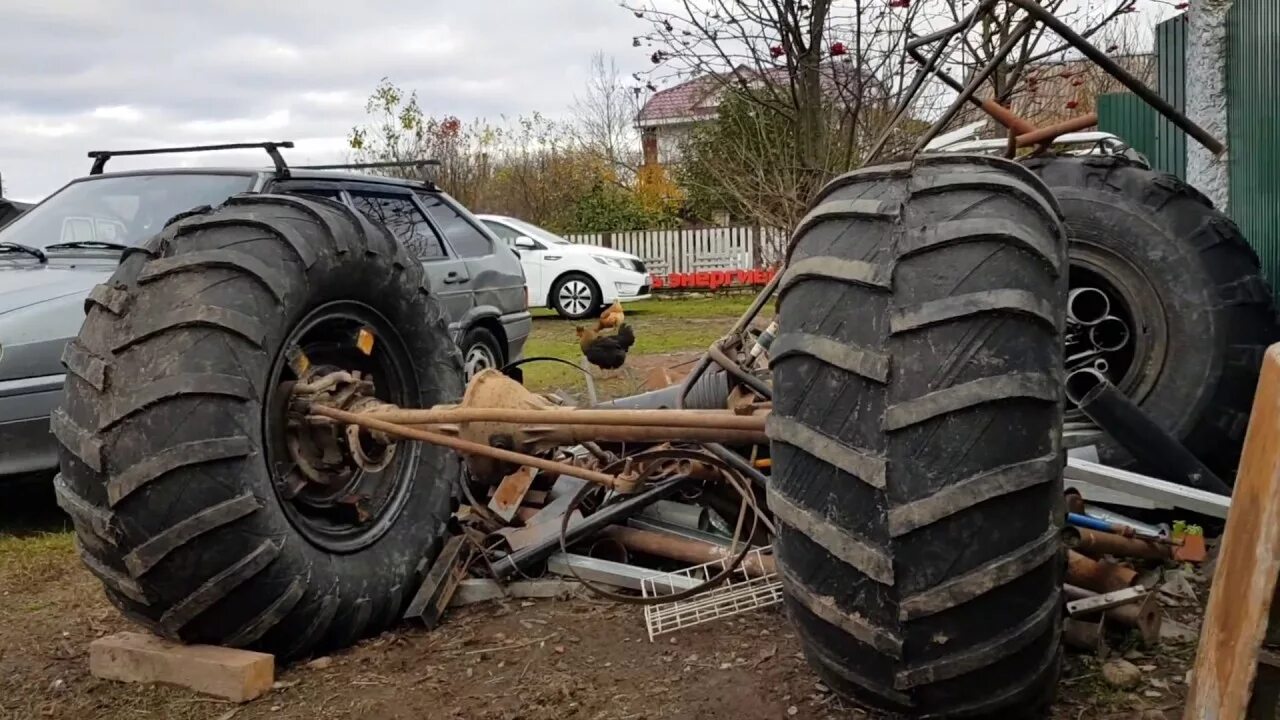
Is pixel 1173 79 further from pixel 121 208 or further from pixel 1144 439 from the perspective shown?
pixel 121 208

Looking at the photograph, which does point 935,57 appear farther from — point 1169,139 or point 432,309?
point 1169,139

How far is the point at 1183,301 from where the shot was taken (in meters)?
3.84

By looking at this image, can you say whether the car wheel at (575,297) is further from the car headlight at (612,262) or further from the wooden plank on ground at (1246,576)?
the wooden plank on ground at (1246,576)

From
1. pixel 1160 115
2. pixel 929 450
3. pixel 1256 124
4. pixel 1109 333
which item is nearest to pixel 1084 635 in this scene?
pixel 929 450

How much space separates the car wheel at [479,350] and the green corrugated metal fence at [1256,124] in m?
5.04

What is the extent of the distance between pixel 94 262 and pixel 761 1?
4736mm

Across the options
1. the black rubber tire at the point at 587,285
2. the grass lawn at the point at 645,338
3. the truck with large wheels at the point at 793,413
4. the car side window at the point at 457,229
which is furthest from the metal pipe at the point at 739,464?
the black rubber tire at the point at 587,285

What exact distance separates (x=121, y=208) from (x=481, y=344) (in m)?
2.76

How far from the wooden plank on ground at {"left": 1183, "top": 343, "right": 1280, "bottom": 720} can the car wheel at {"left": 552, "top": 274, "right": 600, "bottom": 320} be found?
1484cm

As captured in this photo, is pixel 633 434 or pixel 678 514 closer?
pixel 633 434

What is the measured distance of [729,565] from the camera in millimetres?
3381

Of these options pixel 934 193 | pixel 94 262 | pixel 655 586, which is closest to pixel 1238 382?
pixel 655 586

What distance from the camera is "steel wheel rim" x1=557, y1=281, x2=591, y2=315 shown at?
16.5 meters

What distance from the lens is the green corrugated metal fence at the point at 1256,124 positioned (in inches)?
215
